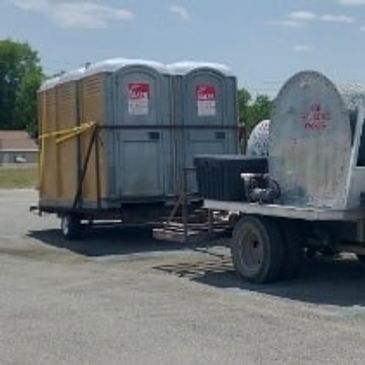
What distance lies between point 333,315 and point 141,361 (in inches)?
102

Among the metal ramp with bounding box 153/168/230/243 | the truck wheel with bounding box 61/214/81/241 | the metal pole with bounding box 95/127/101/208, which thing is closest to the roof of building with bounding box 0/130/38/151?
the truck wheel with bounding box 61/214/81/241

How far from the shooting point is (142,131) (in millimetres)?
17312

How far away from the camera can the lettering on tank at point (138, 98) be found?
17156mm

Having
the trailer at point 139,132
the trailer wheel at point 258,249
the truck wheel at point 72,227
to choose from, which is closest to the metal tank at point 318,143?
the trailer wheel at point 258,249

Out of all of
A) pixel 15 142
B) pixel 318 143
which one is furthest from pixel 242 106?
pixel 15 142

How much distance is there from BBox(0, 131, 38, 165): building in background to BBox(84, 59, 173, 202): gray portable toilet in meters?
101

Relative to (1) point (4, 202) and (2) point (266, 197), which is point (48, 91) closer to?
(2) point (266, 197)

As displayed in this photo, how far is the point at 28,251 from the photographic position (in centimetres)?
1741

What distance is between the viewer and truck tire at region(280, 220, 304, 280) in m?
12.1

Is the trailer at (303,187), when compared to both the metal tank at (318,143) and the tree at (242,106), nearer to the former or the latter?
the metal tank at (318,143)

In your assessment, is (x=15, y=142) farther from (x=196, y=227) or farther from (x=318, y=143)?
(x=318, y=143)

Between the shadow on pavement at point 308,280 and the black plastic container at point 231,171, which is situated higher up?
the black plastic container at point 231,171

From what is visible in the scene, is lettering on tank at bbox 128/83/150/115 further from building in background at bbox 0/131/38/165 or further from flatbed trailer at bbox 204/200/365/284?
building in background at bbox 0/131/38/165

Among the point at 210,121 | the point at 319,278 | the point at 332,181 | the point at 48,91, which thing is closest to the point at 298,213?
the point at 332,181
